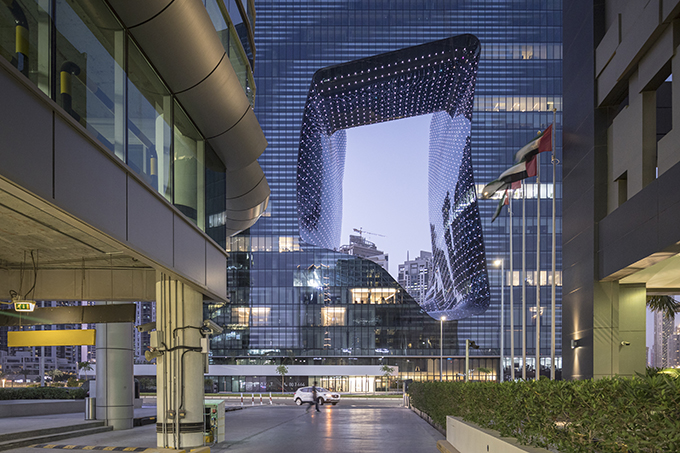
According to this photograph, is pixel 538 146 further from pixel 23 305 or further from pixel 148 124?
pixel 23 305

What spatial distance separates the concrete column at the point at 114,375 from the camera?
2092 cm

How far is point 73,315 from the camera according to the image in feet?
49.1

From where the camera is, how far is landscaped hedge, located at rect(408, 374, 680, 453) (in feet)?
18.4

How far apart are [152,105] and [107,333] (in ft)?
40.9

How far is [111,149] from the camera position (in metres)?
8.69

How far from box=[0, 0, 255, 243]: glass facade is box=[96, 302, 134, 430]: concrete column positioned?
8.11 meters

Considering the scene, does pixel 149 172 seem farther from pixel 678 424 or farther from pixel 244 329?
pixel 244 329

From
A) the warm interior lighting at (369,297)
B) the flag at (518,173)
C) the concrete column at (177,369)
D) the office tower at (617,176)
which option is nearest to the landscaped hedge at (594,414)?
the office tower at (617,176)

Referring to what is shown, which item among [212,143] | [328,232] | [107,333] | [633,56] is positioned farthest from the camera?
[328,232]

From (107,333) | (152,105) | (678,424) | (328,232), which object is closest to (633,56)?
(152,105)

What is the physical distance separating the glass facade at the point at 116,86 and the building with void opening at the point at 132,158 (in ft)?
0.08

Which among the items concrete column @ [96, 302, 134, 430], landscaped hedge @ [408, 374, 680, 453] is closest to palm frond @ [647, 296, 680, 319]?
landscaped hedge @ [408, 374, 680, 453]

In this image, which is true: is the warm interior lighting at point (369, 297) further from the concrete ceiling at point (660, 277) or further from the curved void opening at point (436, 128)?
the concrete ceiling at point (660, 277)

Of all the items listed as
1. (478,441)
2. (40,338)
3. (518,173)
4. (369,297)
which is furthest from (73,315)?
(369,297)
